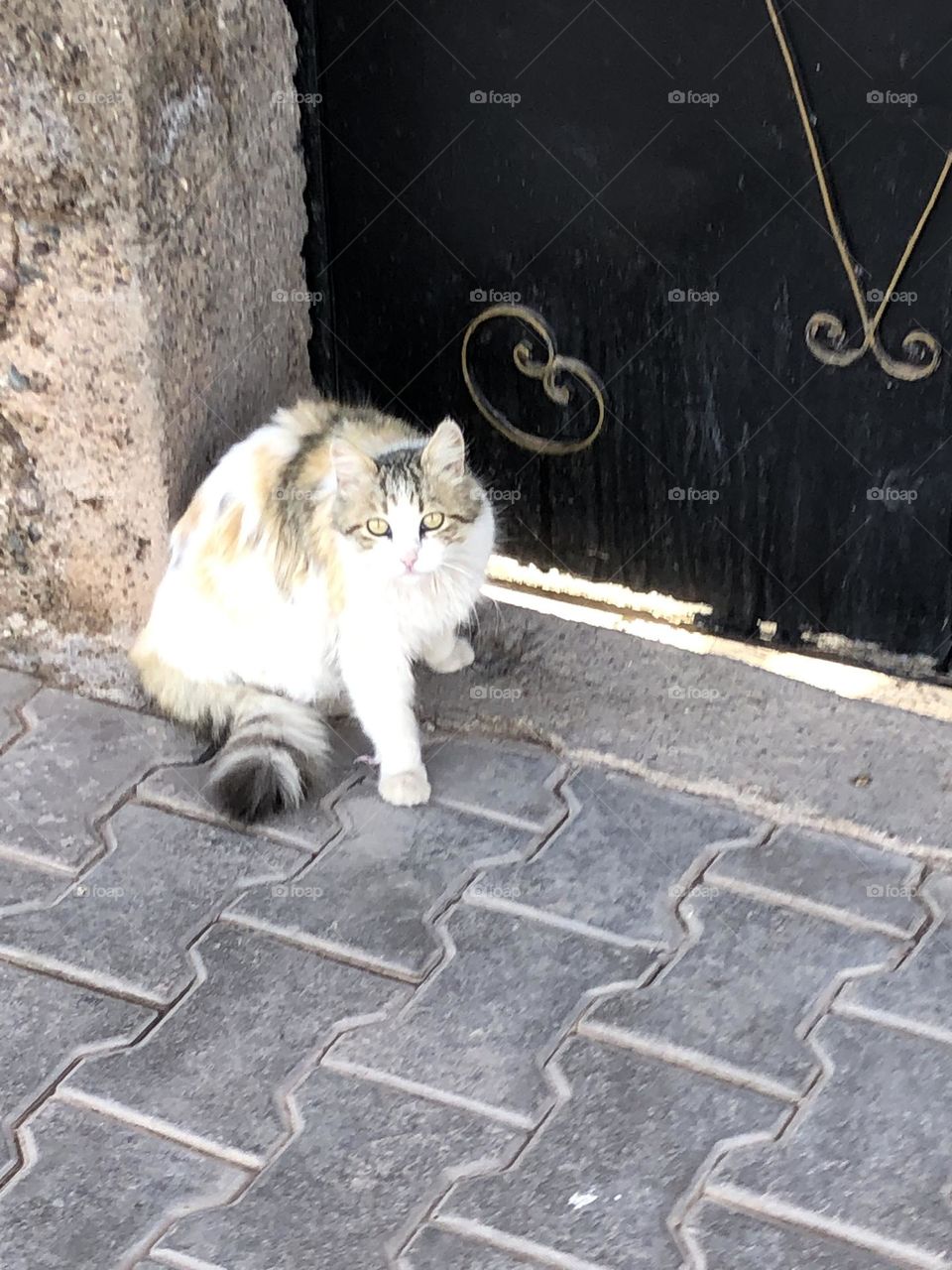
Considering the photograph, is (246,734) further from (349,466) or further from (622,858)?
(622,858)

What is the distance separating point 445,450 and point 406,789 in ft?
2.23

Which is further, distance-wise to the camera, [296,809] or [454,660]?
[454,660]

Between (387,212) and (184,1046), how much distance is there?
1.79 m

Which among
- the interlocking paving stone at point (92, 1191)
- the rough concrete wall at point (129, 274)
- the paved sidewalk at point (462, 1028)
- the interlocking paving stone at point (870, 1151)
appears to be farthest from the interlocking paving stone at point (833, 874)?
the rough concrete wall at point (129, 274)

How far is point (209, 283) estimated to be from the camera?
3119 millimetres

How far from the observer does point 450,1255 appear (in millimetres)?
2260

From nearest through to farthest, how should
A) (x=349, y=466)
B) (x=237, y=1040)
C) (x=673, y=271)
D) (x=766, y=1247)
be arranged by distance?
(x=766, y=1247) → (x=237, y=1040) → (x=349, y=466) → (x=673, y=271)

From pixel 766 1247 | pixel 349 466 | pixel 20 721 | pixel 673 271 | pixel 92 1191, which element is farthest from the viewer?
pixel 20 721

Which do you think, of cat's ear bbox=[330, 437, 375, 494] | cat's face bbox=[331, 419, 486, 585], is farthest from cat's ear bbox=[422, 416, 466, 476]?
cat's ear bbox=[330, 437, 375, 494]

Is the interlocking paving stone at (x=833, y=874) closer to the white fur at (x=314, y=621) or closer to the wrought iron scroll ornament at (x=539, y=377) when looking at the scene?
the white fur at (x=314, y=621)

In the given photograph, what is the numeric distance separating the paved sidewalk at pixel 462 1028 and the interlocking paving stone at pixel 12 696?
9cm

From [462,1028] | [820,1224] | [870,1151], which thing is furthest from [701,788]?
[820,1224]

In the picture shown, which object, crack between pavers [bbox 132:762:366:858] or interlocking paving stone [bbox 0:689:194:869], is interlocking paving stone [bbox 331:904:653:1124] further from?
interlocking paving stone [bbox 0:689:194:869]

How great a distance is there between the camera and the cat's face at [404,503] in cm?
286
